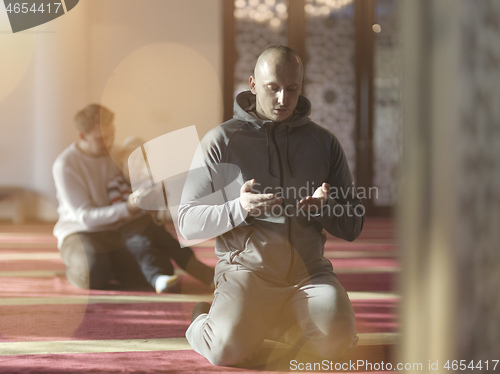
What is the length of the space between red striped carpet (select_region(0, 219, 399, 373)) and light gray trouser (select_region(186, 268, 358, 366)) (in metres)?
0.04

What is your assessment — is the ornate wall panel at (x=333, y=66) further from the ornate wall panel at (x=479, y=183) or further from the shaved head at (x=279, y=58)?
the ornate wall panel at (x=479, y=183)

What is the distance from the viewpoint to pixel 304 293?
137cm

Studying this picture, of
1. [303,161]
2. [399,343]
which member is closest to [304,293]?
[303,161]

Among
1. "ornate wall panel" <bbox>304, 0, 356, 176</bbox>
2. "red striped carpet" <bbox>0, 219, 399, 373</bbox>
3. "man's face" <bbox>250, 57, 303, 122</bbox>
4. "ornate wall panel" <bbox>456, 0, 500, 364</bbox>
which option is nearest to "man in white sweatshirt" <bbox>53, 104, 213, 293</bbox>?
"red striped carpet" <bbox>0, 219, 399, 373</bbox>

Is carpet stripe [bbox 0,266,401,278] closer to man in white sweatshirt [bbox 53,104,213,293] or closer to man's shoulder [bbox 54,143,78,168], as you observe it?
man in white sweatshirt [bbox 53,104,213,293]

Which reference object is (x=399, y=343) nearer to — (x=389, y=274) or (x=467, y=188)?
(x=467, y=188)

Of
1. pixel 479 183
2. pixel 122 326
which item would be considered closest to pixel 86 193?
pixel 122 326

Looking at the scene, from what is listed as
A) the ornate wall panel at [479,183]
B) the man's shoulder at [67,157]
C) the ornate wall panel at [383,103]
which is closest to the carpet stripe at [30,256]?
A: the man's shoulder at [67,157]

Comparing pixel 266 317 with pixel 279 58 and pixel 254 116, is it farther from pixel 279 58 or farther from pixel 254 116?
pixel 279 58

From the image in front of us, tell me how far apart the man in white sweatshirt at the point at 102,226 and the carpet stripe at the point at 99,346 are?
0.74 metres

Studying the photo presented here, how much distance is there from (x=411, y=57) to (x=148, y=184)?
7.10 feet

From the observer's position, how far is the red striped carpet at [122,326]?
1321mm

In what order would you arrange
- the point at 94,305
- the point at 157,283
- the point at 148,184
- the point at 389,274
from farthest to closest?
the point at 389,274 < the point at 148,184 < the point at 157,283 < the point at 94,305

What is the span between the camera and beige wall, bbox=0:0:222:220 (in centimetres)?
519
